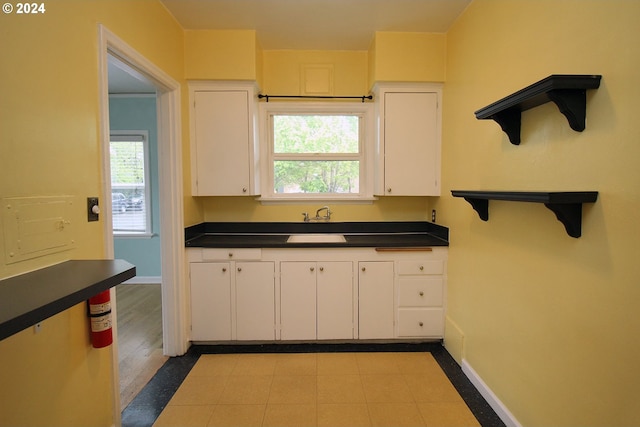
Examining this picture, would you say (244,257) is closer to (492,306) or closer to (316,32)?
(492,306)

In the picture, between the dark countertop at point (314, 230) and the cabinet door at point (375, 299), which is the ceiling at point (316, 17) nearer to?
the dark countertop at point (314, 230)

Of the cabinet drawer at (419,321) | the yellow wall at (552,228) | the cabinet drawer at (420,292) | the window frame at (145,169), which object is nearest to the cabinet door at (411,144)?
the yellow wall at (552,228)

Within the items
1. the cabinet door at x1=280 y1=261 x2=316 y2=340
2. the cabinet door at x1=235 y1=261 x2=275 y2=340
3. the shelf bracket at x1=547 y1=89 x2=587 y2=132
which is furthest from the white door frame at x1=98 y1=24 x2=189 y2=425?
the shelf bracket at x1=547 y1=89 x2=587 y2=132

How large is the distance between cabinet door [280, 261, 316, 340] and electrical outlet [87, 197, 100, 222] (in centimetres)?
135

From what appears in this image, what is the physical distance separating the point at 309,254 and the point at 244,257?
0.55 meters

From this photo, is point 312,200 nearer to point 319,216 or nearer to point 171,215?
point 319,216

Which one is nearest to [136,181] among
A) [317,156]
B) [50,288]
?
[317,156]

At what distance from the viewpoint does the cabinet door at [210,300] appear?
2432mm

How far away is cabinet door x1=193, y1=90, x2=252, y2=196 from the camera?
2.51 metres

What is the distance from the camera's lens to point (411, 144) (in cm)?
258

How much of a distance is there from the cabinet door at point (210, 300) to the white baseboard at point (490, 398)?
188 centimetres

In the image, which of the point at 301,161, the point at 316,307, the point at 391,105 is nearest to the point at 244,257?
the point at 316,307

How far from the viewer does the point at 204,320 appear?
245 cm

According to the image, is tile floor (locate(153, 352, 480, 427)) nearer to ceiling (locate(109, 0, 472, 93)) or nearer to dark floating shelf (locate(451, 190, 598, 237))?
dark floating shelf (locate(451, 190, 598, 237))
